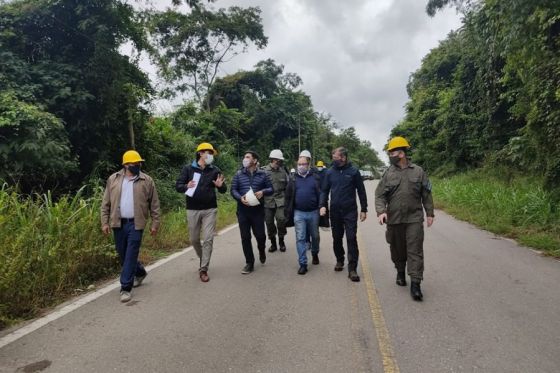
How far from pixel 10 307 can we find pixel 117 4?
360 inches

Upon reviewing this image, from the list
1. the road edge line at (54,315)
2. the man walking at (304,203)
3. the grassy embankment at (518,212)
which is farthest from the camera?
the grassy embankment at (518,212)

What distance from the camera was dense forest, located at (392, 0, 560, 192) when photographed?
705 cm

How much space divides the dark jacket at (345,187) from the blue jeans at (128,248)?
278cm

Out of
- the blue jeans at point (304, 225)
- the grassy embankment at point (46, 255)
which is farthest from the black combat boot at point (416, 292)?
the grassy embankment at point (46, 255)

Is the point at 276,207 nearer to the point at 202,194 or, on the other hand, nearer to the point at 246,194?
the point at 246,194

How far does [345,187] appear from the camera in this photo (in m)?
6.09

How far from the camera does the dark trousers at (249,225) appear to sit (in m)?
6.43

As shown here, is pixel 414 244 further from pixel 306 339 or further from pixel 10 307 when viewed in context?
pixel 10 307

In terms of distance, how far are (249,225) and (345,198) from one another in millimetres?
1581

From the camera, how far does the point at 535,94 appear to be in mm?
9500

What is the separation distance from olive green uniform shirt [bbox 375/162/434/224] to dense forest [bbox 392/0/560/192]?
2.86 m

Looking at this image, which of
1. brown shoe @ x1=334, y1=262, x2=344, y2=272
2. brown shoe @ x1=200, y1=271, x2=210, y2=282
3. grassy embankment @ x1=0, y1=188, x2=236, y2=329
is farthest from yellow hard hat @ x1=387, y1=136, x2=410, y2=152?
grassy embankment @ x1=0, y1=188, x2=236, y2=329

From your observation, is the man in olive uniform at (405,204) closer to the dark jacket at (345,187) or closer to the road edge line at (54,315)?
the dark jacket at (345,187)

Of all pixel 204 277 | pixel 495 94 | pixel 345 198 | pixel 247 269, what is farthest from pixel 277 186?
pixel 495 94
